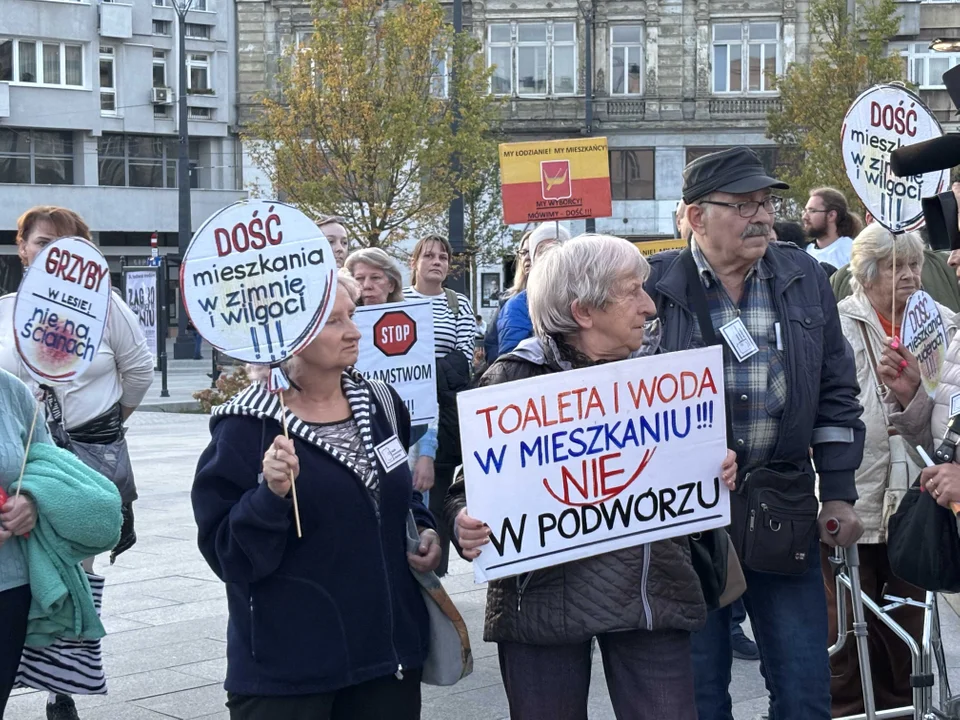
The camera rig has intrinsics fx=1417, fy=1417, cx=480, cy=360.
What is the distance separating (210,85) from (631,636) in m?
46.4

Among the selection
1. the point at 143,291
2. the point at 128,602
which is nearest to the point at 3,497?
the point at 128,602

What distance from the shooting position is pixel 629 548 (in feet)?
12.0

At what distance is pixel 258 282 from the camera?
3688 mm

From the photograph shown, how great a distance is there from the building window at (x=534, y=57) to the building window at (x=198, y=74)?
9762 millimetres

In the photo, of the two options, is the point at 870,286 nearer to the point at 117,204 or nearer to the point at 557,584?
the point at 557,584

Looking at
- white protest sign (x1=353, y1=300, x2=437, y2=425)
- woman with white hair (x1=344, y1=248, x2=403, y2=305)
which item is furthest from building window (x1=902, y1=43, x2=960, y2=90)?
white protest sign (x1=353, y1=300, x2=437, y2=425)

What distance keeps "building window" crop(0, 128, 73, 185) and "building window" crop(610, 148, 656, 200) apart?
18.1m

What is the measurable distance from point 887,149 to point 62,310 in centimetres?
306

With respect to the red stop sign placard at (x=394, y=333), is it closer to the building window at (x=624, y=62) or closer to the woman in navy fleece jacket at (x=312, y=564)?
the woman in navy fleece jacket at (x=312, y=564)

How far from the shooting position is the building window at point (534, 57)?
4544 cm

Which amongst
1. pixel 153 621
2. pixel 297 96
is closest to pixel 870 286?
pixel 153 621

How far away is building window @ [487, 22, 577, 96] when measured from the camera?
45438 millimetres

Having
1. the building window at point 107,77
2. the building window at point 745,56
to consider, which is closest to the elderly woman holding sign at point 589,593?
the building window at point 745,56

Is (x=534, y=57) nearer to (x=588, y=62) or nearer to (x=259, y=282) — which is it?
(x=588, y=62)
